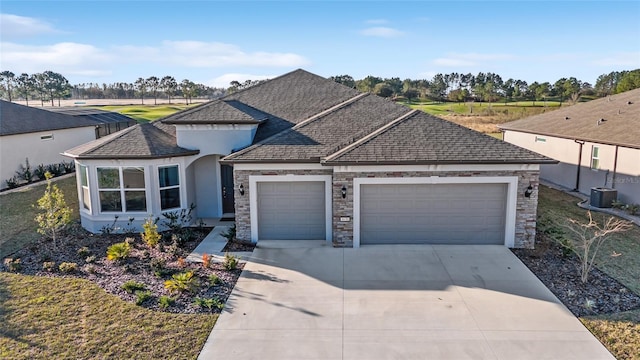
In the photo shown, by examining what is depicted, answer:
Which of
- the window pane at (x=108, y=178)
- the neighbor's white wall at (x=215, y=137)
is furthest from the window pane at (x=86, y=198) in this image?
the neighbor's white wall at (x=215, y=137)

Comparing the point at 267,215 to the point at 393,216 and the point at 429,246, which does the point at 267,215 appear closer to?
the point at 393,216

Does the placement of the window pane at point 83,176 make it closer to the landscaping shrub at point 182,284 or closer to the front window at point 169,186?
the front window at point 169,186

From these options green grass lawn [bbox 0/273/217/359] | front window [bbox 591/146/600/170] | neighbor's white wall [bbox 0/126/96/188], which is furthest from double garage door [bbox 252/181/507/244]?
neighbor's white wall [bbox 0/126/96/188]

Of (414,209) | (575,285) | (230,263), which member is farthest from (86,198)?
(575,285)

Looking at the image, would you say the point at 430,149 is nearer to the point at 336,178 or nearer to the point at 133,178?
the point at 336,178

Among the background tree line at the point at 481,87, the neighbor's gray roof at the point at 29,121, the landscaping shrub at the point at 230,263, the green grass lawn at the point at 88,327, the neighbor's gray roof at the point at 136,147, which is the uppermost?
the background tree line at the point at 481,87

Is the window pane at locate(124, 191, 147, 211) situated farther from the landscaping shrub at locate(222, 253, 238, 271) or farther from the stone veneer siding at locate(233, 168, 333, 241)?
the landscaping shrub at locate(222, 253, 238, 271)
